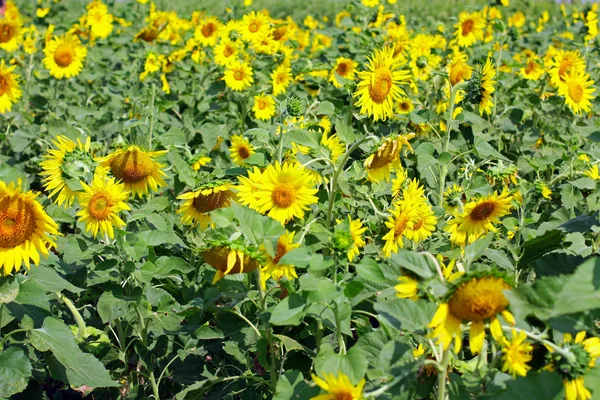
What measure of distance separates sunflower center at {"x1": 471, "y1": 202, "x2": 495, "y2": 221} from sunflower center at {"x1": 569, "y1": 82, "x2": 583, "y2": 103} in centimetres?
148

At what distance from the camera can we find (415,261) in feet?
4.68

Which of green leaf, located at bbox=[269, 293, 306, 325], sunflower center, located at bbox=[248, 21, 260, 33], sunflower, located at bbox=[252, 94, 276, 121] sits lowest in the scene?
sunflower, located at bbox=[252, 94, 276, 121]

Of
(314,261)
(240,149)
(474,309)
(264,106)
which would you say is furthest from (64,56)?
(474,309)

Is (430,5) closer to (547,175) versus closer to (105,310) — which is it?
(547,175)

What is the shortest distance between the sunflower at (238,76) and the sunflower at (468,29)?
→ 1553 mm

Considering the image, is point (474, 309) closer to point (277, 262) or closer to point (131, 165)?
point (277, 262)

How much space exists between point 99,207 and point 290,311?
81 cm

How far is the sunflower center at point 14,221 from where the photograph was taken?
1.82 metres

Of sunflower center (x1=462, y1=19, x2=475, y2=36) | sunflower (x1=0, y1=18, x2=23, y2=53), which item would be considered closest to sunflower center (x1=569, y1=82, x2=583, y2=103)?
sunflower center (x1=462, y1=19, x2=475, y2=36)

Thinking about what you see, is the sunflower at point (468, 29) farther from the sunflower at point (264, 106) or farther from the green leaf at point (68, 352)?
the green leaf at point (68, 352)

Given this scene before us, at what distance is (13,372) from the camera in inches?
70.0

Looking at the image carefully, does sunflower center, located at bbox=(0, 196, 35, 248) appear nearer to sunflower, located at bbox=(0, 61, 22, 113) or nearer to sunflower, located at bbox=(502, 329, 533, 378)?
sunflower, located at bbox=(502, 329, 533, 378)

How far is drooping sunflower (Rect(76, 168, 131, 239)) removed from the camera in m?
2.15

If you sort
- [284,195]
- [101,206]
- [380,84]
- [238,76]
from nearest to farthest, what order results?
[284,195]
[101,206]
[380,84]
[238,76]
